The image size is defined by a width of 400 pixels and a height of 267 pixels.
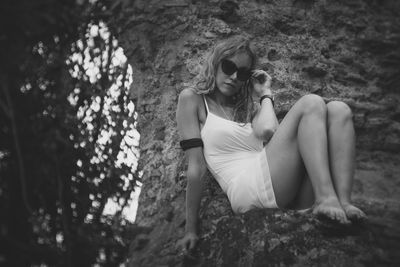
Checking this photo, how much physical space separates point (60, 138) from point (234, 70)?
1.29 meters

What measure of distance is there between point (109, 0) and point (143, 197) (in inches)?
69.2

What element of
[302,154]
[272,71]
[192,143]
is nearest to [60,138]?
[192,143]

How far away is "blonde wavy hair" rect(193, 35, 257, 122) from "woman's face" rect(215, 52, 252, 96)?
3cm

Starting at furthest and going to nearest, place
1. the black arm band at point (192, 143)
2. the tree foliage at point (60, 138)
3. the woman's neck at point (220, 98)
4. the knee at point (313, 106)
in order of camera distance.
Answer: the woman's neck at point (220, 98) → the black arm band at point (192, 143) → the knee at point (313, 106) → the tree foliage at point (60, 138)

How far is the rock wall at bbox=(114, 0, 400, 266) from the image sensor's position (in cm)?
433

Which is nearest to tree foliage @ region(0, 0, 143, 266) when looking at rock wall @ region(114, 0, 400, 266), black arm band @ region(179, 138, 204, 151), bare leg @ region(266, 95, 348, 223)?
rock wall @ region(114, 0, 400, 266)

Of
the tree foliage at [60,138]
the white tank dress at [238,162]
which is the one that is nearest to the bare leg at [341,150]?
the white tank dress at [238,162]

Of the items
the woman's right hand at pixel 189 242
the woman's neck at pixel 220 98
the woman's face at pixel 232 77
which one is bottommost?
the woman's right hand at pixel 189 242

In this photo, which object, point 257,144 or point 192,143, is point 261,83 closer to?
point 257,144

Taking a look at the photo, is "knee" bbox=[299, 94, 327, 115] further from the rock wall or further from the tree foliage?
the tree foliage

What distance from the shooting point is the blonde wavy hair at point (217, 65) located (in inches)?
162

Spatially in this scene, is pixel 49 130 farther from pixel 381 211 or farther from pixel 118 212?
pixel 381 211

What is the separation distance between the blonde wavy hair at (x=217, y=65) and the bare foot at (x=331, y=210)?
3.41 feet

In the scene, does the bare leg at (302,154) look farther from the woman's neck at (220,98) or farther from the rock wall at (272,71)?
Answer: the woman's neck at (220,98)
